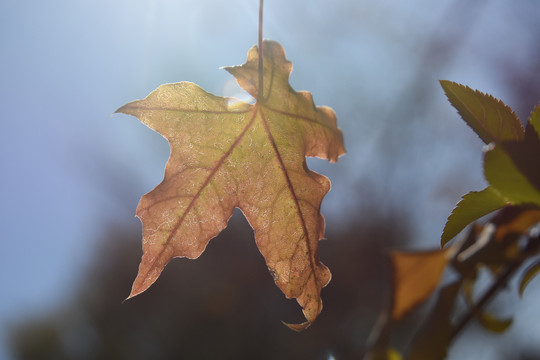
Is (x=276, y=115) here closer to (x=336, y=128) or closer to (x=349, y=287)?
(x=336, y=128)

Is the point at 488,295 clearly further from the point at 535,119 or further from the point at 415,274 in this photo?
the point at 535,119

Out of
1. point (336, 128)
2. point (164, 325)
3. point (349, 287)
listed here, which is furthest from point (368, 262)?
point (336, 128)

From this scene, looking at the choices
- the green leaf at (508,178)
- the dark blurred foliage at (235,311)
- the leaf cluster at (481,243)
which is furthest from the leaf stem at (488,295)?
the dark blurred foliage at (235,311)

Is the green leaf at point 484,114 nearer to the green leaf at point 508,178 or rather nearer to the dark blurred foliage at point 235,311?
the green leaf at point 508,178

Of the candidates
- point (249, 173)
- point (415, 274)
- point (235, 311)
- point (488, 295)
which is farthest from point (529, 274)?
point (235, 311)

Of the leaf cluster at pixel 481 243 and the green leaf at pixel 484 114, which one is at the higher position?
the green leaf at pixel 484 114

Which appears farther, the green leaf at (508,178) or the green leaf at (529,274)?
the green leaf at (529,274)
